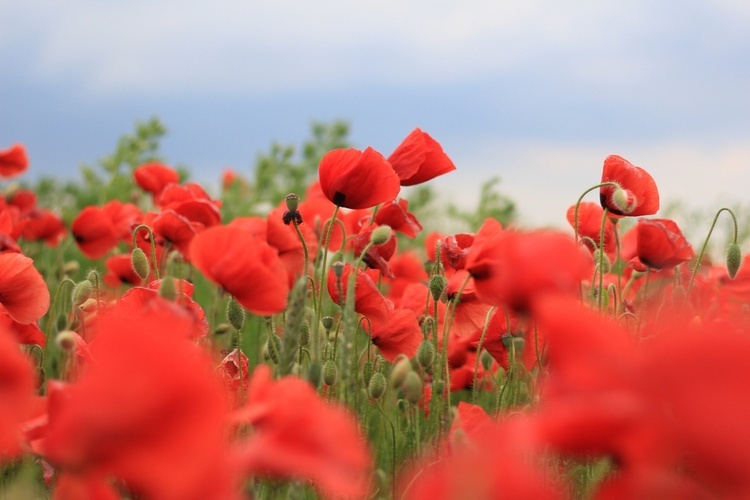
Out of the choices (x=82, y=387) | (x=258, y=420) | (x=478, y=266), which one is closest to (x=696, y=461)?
(x=258, y=420)

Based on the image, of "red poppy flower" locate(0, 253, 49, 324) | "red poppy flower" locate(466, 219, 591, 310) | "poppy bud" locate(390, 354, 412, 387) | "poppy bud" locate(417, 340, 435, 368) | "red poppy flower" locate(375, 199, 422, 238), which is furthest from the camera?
"red poppy flower" locate(375, 199, 422, 238)

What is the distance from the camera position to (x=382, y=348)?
193 centimetres

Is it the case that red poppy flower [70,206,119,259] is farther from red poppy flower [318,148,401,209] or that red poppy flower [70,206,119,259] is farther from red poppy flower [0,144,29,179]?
red poppy flower [318,148,401,209]

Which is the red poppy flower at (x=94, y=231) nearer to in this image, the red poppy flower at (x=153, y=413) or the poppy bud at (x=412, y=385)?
the poppy bud at (x=412, y=385)

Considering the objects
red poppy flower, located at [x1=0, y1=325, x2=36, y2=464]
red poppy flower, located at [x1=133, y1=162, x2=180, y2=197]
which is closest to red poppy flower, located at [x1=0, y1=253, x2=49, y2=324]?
red poppy flower, located at [x1=0, y1=325, x2=36, y2=464]

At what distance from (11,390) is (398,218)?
1.53m

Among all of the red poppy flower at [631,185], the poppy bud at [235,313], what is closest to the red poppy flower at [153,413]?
the poppy bud at [235,313]

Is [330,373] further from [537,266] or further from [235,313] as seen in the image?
[537,266]

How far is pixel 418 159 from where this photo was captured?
1.90 meters

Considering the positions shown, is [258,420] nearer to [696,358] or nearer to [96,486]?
[96,486]

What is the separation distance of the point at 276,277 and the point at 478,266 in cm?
42

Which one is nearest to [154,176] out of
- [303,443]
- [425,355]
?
[425,355]

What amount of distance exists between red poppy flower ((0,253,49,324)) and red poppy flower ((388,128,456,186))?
847mm

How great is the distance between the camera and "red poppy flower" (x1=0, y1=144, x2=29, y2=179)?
371 cm
